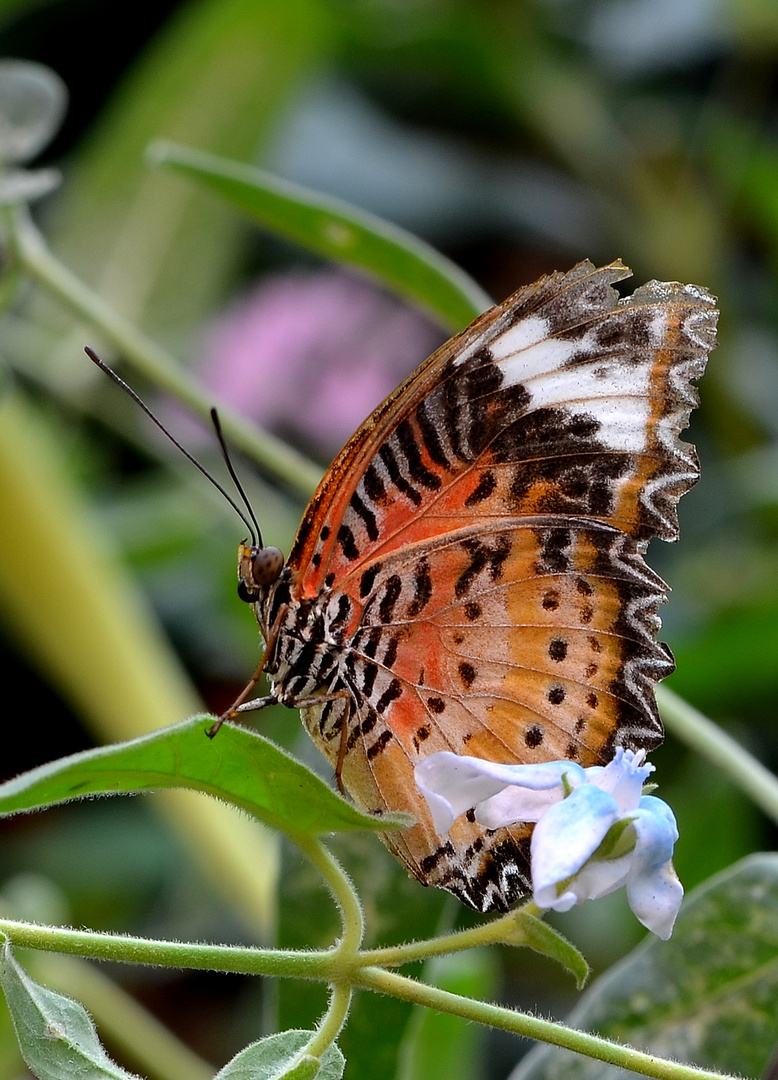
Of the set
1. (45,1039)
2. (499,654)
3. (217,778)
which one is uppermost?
(499,654)

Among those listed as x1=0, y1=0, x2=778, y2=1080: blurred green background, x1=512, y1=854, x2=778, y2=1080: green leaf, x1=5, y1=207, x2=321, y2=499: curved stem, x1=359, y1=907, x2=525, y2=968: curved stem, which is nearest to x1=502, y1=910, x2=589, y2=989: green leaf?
x1=359, y1=907, x2=525, y2=968: curved stem

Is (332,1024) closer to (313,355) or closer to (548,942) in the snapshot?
(548,942)

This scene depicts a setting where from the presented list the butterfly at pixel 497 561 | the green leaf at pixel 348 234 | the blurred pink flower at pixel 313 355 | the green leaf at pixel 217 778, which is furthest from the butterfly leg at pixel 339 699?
the blurred pink flower at pixel 313 355

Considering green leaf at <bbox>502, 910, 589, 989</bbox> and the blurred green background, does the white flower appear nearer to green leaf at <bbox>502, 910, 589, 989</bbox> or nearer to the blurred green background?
green leaf at <bbox>502, 910, 589, 989</bbox>

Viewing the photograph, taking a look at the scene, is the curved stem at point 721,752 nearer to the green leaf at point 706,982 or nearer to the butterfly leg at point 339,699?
the green leaf at point 706,982

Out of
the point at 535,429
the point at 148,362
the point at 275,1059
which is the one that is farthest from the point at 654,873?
the point at 148,362
